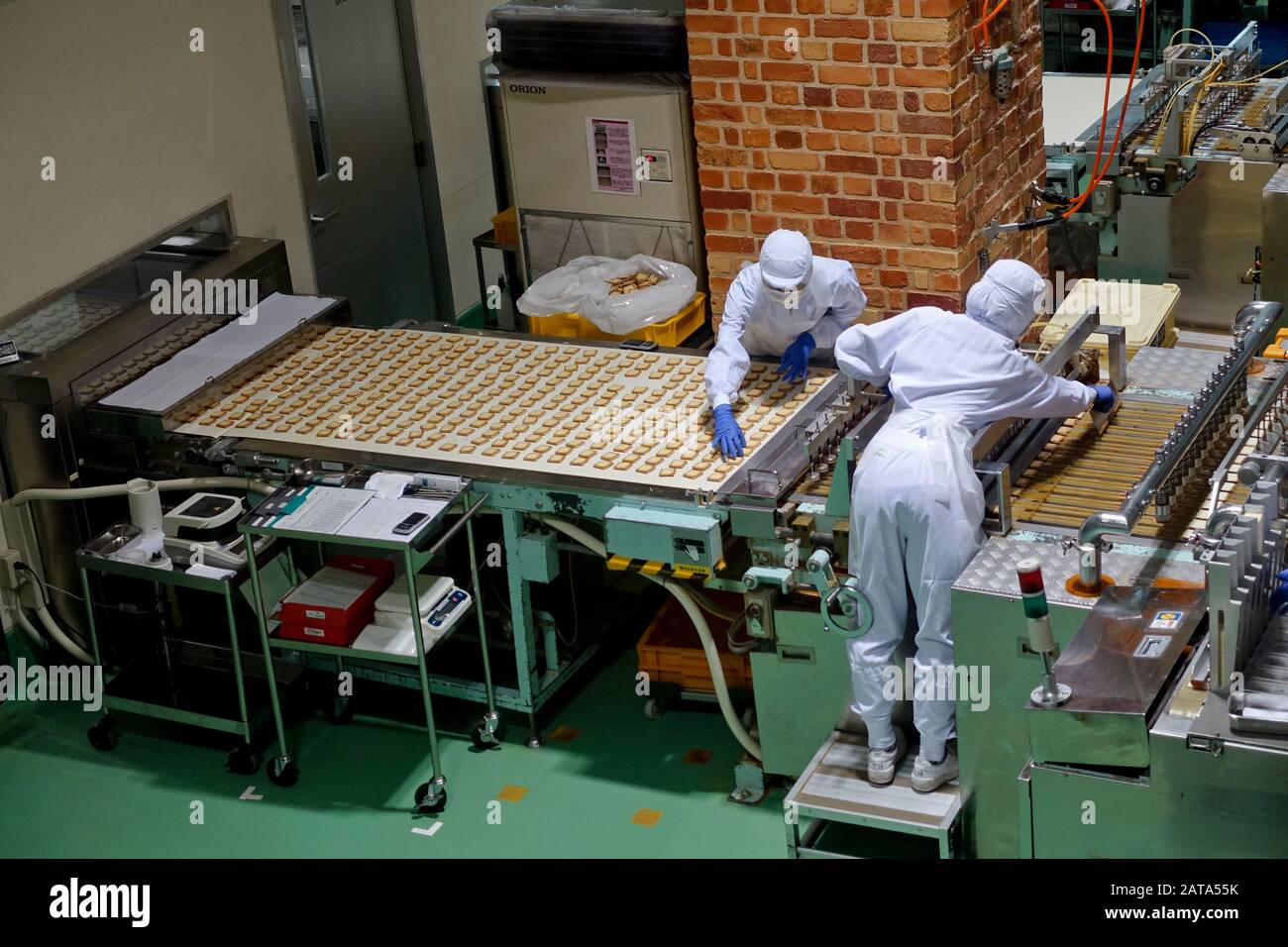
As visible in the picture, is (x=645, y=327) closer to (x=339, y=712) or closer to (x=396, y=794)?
(x=339, y=712)

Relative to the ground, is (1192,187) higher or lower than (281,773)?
higher

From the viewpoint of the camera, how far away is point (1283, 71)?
8.88 m

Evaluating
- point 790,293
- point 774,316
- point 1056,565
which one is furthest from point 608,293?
point 1056,565

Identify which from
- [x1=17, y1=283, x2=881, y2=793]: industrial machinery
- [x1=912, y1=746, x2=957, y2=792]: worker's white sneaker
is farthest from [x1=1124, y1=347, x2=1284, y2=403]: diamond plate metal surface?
[x1=912, y1=746, x2=957, y2=792]: worker's white sneaker

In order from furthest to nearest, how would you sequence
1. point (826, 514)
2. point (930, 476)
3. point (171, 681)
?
point (171, 681) → point (826, 514) → point (930, 476)

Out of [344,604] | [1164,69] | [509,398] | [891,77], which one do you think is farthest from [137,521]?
[1164,69]

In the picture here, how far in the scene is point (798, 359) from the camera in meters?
5.59

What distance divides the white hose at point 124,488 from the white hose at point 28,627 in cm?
40

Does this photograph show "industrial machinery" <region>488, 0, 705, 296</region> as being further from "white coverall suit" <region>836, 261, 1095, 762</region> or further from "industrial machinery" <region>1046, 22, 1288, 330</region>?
"white coverall suit" <region>836, 261, 1095, 762</region>

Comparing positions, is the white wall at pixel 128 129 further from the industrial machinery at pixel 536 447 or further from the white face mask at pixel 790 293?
the white face mask at pixel 790 293

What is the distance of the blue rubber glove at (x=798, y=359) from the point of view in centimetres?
558

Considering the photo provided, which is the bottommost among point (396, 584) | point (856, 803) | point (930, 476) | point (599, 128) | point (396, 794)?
point (396, 794)

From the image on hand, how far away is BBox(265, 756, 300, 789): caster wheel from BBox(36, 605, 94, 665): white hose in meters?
0.93

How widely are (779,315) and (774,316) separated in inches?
0.7
